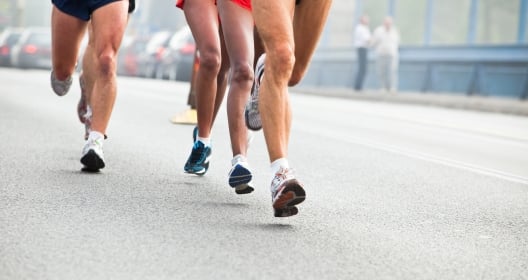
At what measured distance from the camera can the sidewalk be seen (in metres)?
23.0

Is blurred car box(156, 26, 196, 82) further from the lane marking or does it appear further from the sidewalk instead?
the lane marking

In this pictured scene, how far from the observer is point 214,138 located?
1126 centimetres

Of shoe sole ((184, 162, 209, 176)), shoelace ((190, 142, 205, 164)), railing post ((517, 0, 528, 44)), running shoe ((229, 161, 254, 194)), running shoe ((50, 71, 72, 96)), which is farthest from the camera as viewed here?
railing post ((517, 0, 528, 44))

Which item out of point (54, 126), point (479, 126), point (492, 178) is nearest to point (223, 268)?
point (492, 178)

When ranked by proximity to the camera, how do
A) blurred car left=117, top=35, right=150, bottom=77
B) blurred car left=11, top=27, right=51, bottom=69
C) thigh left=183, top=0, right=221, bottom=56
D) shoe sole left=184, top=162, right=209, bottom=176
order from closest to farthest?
1. thigh left=183, top=0, right=221, bottom=56
2. shoe sole left=184, top=162, right=209, bottom=176
3. blurred car left=11, top=27, right=51, bottom=69
4. blurred car left=117, top=35, right=150, bottom=77

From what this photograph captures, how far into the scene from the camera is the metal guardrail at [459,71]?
2605cm

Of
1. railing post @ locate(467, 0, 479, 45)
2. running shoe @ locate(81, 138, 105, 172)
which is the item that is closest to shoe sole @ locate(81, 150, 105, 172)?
running shoe @ locate(81, 138, 105, 172)

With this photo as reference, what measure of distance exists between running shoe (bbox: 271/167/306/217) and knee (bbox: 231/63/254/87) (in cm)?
108

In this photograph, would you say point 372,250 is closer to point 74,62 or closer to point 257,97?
point 257,97

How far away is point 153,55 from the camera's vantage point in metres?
40.9

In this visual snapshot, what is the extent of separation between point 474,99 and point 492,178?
56.4ft

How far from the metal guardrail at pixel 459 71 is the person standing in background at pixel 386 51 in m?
0.86

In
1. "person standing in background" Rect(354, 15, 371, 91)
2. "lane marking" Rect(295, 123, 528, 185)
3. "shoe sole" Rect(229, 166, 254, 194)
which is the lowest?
"person standing in background" Rect(354, 15, 371, 91)

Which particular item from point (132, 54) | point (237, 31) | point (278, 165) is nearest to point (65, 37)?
point (237, 31)
